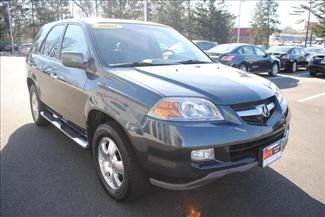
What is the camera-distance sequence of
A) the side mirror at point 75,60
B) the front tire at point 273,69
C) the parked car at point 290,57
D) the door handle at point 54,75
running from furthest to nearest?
1. the parked car at point 290,57
2. the front tire at point 273,69
3. the door handle at point 54,75
4. the side mirror at point 75,60

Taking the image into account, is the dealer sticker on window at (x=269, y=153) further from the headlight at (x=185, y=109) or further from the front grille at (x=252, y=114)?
the headlight at (x=185, y=109)

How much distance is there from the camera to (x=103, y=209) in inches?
116

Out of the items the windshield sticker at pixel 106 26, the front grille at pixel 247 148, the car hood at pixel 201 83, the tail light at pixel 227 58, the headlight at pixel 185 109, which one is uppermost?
the windshield sticker at pixel 106 26

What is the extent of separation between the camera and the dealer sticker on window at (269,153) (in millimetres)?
2664

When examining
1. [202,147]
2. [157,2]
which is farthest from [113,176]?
[157,2]

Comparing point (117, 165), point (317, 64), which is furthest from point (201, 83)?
point (317, 64)

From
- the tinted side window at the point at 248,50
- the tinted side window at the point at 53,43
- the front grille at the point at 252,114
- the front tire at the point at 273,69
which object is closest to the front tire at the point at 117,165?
the front grille at the point at 252,114

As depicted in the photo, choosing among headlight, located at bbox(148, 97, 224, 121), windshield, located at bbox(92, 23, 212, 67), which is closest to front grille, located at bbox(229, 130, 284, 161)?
headlight, located at bbox(148, 97, 224, 121)

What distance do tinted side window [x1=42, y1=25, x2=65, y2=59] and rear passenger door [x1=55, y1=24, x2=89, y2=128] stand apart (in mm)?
229

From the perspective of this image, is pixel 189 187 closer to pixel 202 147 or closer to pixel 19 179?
pixel 202 147

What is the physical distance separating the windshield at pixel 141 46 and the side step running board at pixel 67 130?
1.00 metres

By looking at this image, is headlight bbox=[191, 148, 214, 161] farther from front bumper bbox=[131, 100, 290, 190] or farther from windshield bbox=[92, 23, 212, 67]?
windshield bbox=[92, 23, 212, 67]

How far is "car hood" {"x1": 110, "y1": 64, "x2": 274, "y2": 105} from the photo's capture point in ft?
8.50

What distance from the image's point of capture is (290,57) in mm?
15914
